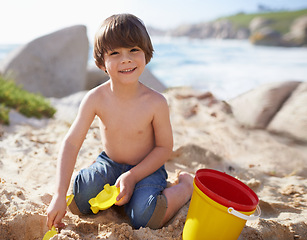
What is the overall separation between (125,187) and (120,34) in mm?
735

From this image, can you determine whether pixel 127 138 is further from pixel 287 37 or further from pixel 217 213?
pixel 287 37

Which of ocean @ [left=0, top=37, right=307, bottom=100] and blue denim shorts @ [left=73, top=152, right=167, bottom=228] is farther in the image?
ocean @ [left=0, top=37, right=307, bottom=100]

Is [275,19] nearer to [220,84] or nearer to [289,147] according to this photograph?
[220,84]

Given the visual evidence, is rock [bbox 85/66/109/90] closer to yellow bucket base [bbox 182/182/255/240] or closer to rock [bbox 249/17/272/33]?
yellow bucket base [bbox 182/182/255/240]

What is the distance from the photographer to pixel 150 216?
55.9 inches

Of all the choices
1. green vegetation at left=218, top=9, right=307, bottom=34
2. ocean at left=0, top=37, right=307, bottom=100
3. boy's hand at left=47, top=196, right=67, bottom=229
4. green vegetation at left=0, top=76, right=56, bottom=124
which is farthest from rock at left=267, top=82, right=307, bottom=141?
green vegetation at left=218, top=9, right=307, bottom=34

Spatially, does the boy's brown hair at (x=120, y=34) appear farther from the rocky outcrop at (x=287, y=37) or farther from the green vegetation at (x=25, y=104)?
the rocky outcrop at (x=287, y=37)

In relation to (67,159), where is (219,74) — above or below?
below

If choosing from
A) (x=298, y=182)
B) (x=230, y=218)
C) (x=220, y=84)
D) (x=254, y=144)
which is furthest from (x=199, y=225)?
(x=220, y=84)

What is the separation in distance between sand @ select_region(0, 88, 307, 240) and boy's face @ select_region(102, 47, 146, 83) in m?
0.71

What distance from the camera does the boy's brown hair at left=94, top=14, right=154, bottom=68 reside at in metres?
1.38

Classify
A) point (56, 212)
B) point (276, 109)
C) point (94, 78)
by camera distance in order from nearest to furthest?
point (56, 212) → point (276, 109) → point (94, 78)

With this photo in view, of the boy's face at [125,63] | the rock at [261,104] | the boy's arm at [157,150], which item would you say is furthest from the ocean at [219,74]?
the boy's face at [125,63]

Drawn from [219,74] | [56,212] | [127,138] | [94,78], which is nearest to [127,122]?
[127,138]
